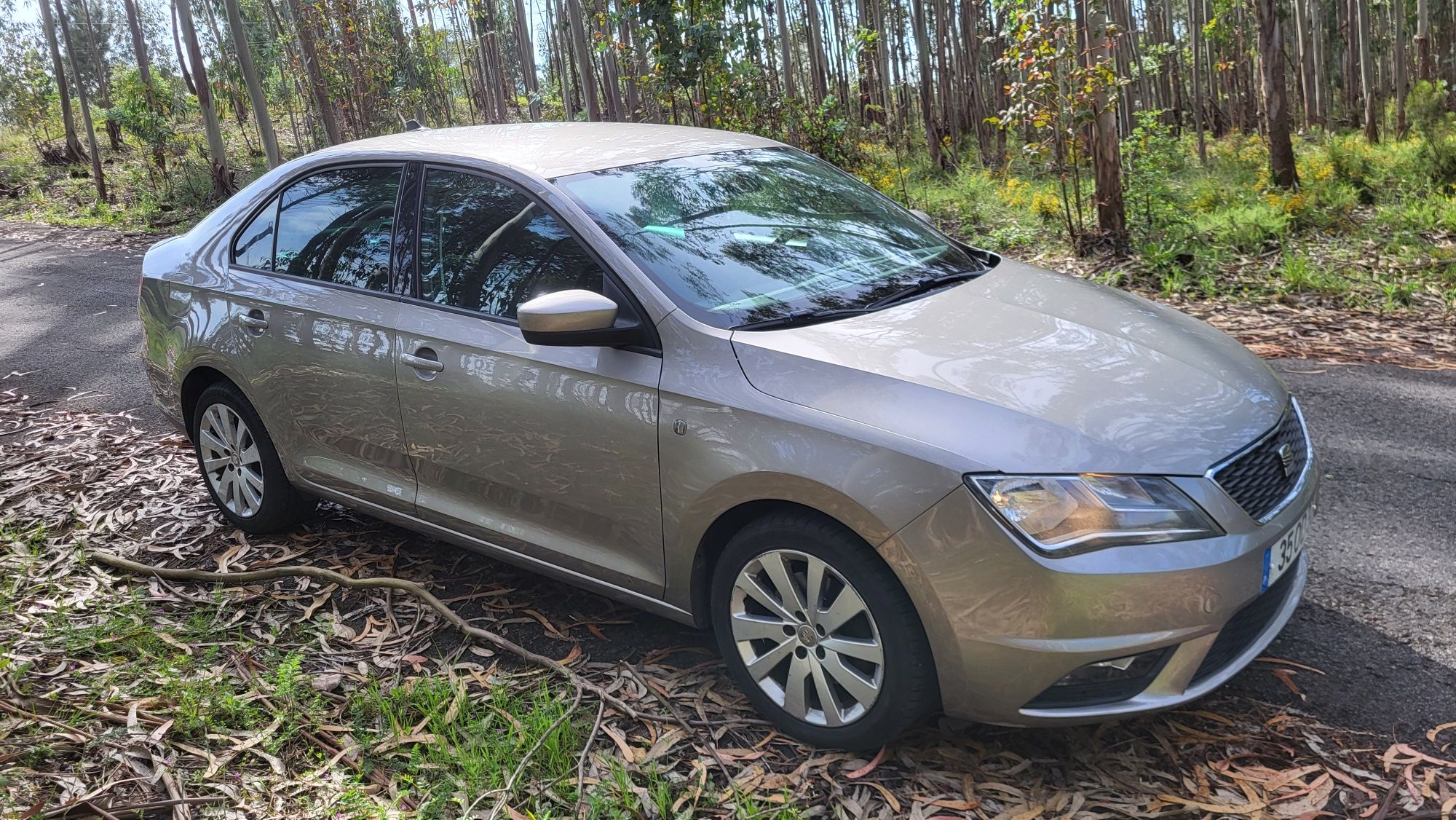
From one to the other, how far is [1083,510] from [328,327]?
283 centimetres

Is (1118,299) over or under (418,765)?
over

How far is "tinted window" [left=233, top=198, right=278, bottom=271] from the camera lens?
438 centimetres

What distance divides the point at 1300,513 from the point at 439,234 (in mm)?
2899

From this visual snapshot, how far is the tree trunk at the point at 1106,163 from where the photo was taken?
888 cm

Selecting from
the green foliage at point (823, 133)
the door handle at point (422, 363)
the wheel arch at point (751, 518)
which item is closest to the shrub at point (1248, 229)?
the green foliage at point (823, 133)

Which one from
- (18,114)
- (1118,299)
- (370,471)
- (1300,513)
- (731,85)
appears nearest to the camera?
(1300,513)

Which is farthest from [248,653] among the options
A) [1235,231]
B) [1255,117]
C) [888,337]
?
[1255,117]

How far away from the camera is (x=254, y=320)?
427 centimetres

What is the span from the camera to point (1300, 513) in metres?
2.89

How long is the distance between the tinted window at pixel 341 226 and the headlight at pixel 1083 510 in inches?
95.8

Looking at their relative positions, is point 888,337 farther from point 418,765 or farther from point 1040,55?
point 1040,55

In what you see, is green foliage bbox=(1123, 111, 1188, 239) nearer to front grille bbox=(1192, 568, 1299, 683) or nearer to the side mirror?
front grille bbox=(1192, 568, 1299, 683)

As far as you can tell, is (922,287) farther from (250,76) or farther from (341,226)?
(250,76)

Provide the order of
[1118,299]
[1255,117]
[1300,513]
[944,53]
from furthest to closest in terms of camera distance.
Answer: [1255,117], [944,53], [1118,299], [1300,513]
